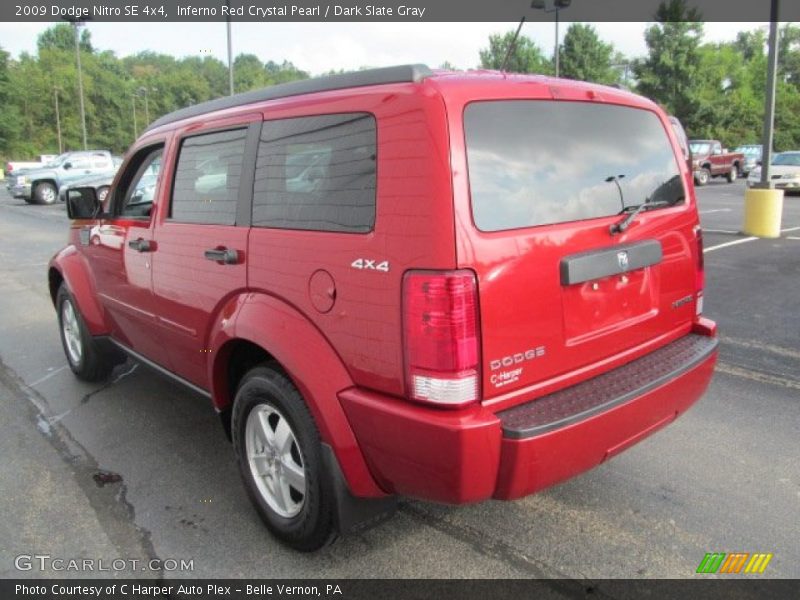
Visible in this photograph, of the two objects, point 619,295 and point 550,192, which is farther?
point 619,295

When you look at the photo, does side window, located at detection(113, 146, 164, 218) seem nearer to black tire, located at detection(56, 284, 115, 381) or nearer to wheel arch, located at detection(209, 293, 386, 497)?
black tire, located at detection(56, 284, 115, 381)

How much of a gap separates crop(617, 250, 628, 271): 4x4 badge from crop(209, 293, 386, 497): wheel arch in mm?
1183

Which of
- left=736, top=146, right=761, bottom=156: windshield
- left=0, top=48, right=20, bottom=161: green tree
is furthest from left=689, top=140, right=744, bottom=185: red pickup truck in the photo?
Result: left=0, top=48, right=20, bottom=161: green tree

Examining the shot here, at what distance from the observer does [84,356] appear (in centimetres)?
484

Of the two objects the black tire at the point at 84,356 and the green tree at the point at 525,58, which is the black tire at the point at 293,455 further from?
the green tree at the point at 525,58

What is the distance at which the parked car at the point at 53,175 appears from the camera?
24078 millimetres

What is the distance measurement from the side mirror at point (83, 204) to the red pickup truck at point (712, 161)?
25.9m

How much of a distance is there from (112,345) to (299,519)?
255 centimetres

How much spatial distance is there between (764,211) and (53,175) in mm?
23474

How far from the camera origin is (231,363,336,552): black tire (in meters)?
2.55

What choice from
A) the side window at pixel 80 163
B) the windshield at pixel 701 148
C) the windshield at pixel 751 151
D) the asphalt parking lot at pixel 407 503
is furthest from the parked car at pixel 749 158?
the asphalt parking lot at pixel 407 503
